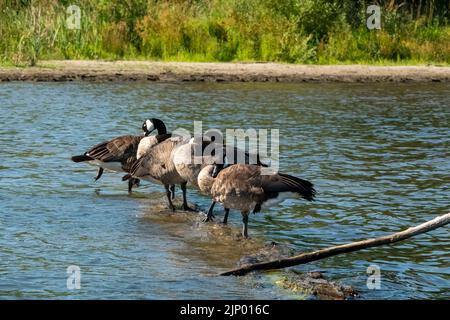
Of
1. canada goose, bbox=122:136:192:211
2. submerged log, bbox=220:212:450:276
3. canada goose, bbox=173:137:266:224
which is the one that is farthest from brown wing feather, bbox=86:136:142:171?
A: submerged log, bbox=220:212:450:276

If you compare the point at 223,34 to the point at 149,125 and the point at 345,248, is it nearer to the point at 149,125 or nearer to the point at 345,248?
the point at 149,125

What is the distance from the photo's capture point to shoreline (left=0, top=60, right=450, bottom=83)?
26.4 m

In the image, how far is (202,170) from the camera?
37.0ft

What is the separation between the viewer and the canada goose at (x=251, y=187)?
1052 cm

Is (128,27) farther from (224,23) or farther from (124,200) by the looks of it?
(124,200)

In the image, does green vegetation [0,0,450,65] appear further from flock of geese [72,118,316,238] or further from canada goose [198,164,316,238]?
canada goose [198,164,316,238]

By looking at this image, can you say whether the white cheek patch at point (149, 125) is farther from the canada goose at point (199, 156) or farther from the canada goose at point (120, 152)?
the canada goose at point (199, 156)

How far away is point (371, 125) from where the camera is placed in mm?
20109

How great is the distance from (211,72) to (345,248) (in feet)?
61.3

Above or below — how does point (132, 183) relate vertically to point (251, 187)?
below

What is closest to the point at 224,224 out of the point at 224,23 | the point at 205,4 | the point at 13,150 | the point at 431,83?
the point at 13,150

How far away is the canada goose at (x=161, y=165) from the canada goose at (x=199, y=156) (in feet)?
0.75

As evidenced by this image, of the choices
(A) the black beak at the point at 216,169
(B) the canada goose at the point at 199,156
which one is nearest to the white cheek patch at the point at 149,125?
(B) the canada goose at the point at 199,156

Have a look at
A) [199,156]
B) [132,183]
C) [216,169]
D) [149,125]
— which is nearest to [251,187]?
[216,169]
